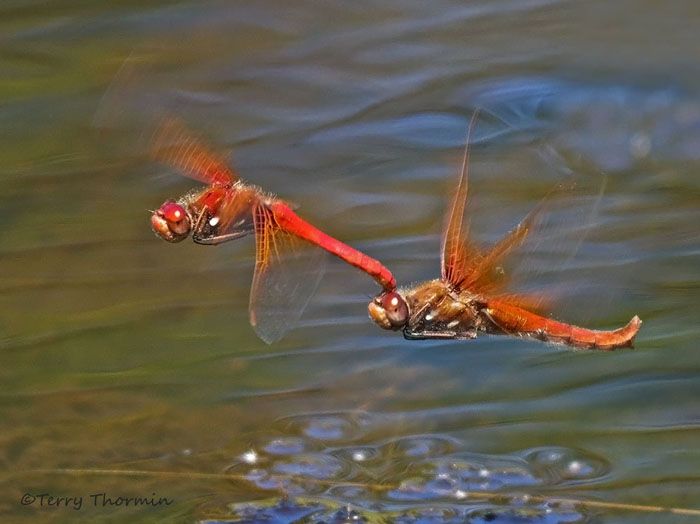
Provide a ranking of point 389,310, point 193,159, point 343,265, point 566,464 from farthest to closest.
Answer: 1. point 343,265
2. point 193,159
3. point 389,310
4. point 566,464

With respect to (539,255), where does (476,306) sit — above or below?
below

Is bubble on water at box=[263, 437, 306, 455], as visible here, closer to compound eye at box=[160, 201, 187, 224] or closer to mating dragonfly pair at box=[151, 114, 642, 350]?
mating dragonfly pair at box=[151, 114, 642, 350]

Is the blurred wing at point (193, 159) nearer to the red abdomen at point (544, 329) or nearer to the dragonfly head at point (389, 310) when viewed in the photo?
the dragonfly head at point (389, 310)

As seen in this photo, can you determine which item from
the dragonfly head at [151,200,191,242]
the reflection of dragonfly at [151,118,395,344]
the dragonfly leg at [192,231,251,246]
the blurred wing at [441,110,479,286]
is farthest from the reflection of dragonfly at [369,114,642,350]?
the dragonfly head at [151,200,191,242]

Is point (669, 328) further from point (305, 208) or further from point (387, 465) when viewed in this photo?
point (305, 208)

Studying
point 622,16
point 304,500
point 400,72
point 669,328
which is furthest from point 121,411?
Result: point 622,16

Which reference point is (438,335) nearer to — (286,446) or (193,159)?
(286,446)

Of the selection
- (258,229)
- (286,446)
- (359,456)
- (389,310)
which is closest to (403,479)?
(359,456)
